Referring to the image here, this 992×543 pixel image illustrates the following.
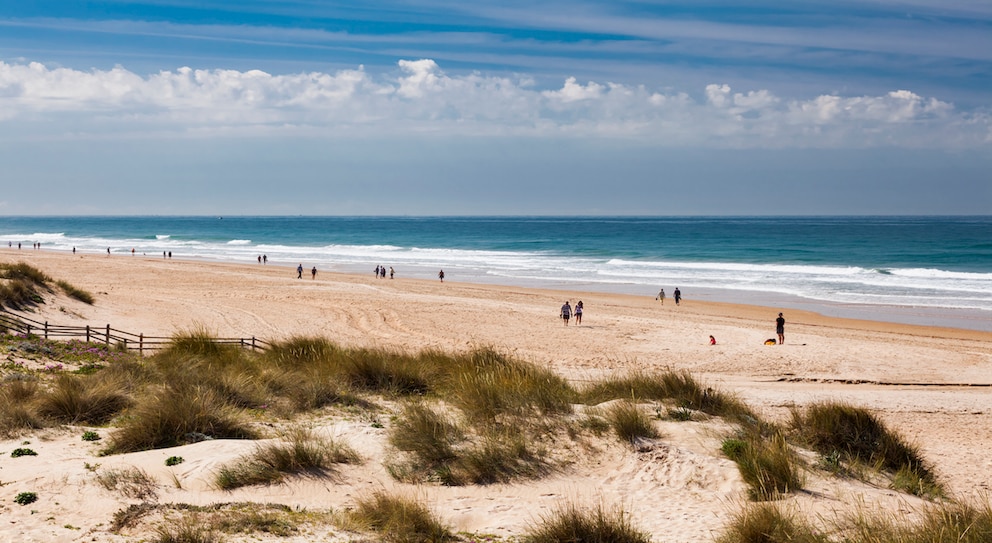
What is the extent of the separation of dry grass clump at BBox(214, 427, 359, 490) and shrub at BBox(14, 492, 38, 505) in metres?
1.70

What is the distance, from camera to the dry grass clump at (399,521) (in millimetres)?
6645

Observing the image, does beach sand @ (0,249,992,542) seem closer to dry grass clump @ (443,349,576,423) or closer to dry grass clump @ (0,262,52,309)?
dry grass clump @ (0,262,52,309)

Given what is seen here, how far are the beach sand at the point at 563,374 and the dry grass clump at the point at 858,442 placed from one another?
0.68 meters

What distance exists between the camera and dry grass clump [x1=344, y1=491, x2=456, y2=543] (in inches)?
262

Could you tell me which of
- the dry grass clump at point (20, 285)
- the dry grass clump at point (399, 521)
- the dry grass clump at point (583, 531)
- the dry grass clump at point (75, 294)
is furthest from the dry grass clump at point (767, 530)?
the dry grass clump at point (75, 294)

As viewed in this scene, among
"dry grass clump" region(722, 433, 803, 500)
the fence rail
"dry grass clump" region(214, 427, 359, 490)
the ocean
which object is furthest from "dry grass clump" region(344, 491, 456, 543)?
the ocean

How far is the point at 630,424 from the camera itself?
9.48 metres

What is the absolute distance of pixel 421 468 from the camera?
8570mm

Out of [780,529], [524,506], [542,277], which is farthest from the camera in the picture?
[542,277]

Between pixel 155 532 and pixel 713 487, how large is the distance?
5761 mm

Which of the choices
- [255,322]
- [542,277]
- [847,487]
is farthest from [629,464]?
[542,277]

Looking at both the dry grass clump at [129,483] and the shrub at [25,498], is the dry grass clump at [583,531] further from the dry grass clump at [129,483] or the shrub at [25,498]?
the shrub at [25,498]

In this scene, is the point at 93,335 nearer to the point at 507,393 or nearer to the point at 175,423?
the point at 175,423

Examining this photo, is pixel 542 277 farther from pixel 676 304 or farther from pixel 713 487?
pixel 713 487
